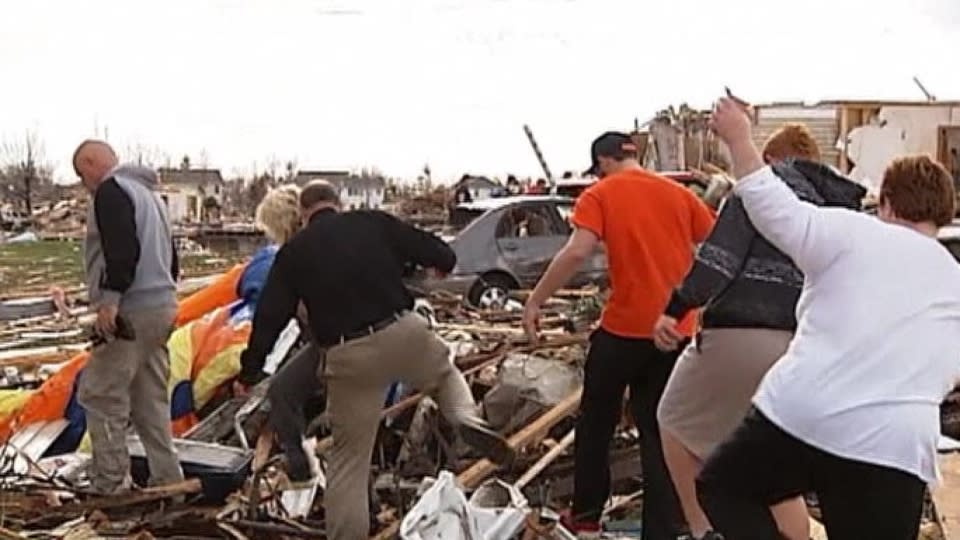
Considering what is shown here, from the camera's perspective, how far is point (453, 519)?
530 cm

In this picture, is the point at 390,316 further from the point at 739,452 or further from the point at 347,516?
the point at 739,452

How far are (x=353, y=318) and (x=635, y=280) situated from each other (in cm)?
120

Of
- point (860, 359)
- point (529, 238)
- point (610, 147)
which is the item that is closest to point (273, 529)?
point (610, 147)

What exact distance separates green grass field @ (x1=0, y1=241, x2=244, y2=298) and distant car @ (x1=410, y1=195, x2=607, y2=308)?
694 cm

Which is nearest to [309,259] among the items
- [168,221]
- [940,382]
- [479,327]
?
[168,221]

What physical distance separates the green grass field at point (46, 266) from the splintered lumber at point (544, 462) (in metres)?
14.6

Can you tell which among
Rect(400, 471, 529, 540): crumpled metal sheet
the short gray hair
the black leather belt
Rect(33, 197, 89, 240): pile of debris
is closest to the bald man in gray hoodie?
the short gray hair

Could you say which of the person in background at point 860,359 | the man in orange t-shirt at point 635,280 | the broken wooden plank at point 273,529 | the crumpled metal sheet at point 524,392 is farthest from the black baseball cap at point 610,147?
the broken wooden plank at point 273,529

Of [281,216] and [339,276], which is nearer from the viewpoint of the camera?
[339,276]

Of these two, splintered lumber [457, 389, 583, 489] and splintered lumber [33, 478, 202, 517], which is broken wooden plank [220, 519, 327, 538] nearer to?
splintered lumber [33, 478, 202, 517]

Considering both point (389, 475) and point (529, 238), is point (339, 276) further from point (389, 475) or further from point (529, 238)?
point (529, 238)

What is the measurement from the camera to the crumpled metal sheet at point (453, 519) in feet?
17.2

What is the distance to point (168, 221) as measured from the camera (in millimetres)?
6977

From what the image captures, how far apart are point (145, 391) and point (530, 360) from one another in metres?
2.28
